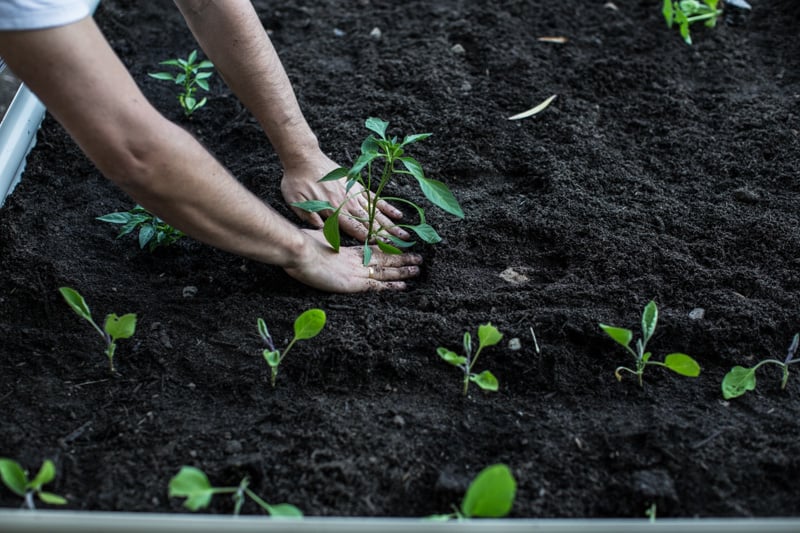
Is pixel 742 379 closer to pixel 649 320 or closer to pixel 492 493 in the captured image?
pixel 649 320

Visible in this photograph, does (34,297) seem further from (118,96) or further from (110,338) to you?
(118,96)

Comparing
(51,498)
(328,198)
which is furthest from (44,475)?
(328,198)

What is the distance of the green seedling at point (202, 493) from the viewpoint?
1463 mm

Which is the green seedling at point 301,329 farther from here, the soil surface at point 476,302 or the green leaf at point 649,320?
the green leaf at point 649,320

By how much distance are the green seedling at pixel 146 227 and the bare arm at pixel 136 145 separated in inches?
16.5

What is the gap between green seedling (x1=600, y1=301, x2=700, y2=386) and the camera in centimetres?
175

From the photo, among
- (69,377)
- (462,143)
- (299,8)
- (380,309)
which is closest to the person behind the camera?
(69,377)

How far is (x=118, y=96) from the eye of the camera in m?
1.57

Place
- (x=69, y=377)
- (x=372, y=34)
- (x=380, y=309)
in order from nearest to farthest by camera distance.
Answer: (x=69, y=377) < (x=380, y=309) < (x=372, y=34)

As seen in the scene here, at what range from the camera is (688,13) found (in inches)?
129

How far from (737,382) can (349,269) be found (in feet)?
3.25

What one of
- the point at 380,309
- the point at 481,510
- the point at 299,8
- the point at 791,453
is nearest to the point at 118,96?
the point at 380,309

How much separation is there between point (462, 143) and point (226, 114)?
909mm

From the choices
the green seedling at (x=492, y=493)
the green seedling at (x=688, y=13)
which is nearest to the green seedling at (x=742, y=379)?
the green seedling at (x=492, y=493)
